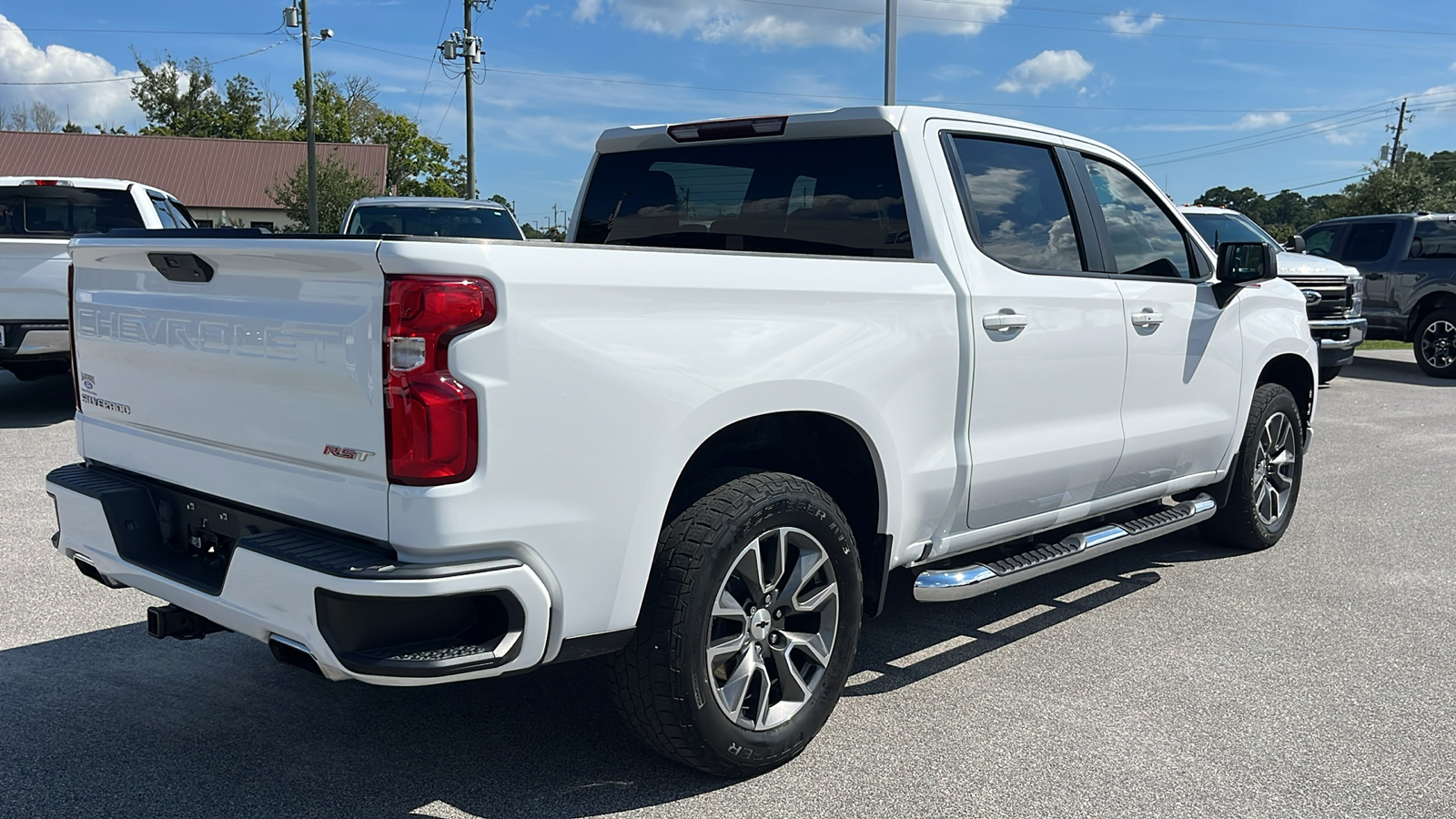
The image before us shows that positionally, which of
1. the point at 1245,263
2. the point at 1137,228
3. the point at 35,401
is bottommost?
the point at 35,401

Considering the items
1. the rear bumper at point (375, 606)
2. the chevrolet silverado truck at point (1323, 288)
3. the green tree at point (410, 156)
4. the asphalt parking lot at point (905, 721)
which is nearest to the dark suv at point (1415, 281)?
the chevrolet silverado truck at point (1323, 288)

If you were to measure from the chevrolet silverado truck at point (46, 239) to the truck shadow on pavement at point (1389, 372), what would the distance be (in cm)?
1361

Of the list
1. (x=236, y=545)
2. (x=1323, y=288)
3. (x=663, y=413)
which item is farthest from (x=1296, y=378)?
(x=1323, y=288)

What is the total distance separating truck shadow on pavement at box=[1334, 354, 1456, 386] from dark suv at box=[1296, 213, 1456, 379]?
0.28 m

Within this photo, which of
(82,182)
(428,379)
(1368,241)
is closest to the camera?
(428,379)

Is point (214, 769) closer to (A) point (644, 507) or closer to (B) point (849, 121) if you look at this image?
(A) point (644, 507)

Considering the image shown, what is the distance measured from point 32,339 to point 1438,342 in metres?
15.8

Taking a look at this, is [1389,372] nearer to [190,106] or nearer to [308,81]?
[308,81]

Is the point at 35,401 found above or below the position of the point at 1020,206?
below

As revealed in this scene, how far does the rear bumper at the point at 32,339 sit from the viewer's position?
879 cm

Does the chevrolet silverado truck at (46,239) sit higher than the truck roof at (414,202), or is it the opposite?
the truck roof at (414,202)

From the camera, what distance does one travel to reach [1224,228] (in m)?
12.7

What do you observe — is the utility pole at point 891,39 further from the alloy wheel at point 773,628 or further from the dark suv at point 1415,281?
the alloy wheel at point 773,628

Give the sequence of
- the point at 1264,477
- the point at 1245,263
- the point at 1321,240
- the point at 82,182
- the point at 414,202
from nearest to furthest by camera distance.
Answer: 1. the point at 1245,263
2. the point at 1264,477
3. the point at 82,182
4. the point at 414,202
5. the point at 1321,240
